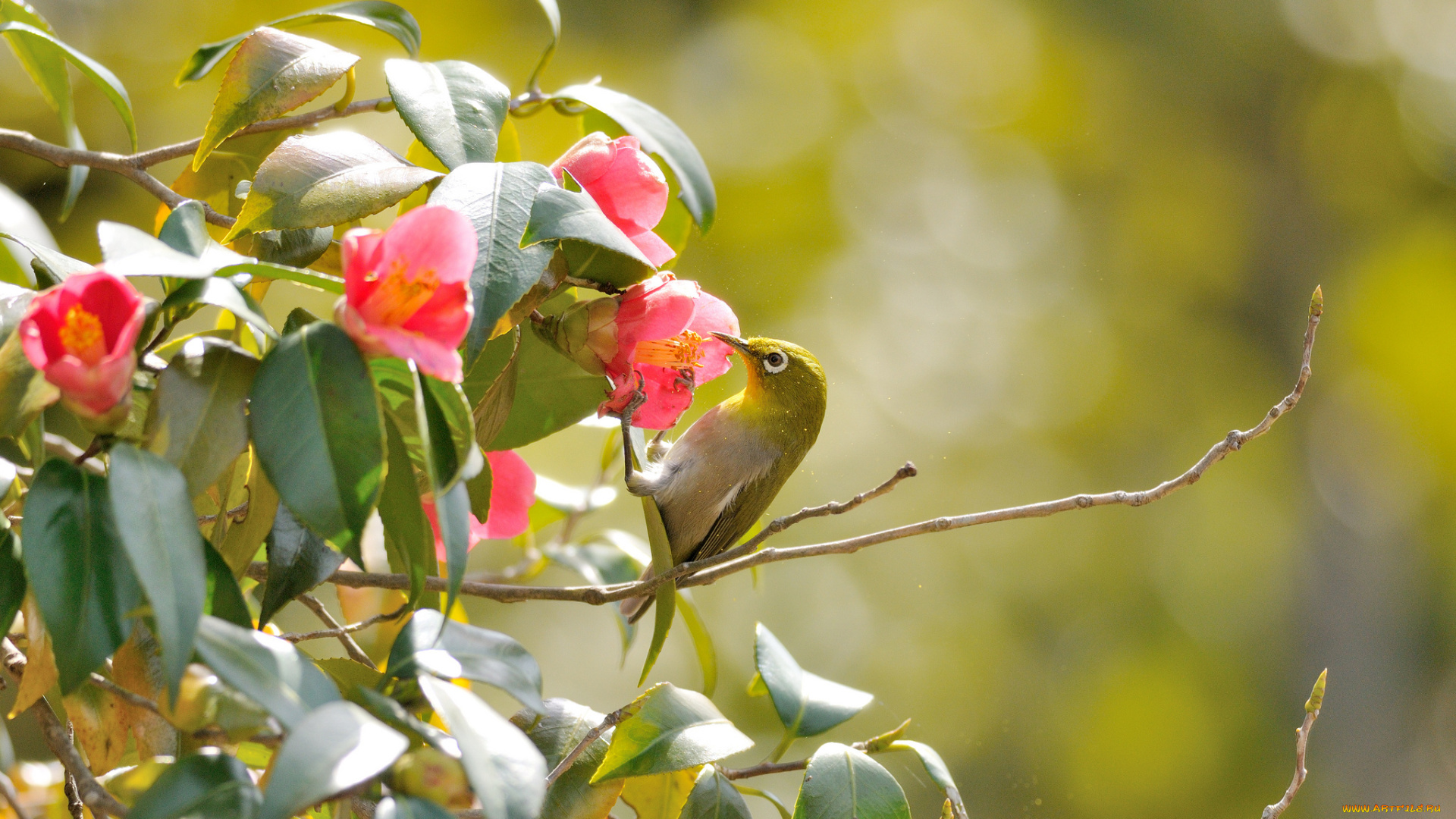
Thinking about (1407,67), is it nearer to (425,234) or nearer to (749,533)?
(749,533)

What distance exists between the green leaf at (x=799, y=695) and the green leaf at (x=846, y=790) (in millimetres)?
77

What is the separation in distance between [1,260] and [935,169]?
3.17 m

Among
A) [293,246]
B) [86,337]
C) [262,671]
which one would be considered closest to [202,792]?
[262,671]

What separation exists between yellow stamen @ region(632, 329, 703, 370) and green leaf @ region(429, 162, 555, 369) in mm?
134

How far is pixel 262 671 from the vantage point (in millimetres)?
257

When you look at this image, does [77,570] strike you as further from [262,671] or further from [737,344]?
[737,344]

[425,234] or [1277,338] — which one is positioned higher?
[425,234]

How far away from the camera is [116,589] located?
271mm

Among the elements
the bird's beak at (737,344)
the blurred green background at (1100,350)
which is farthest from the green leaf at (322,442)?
the blurred green background at (1100,350)

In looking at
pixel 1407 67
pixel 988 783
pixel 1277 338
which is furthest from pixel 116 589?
pixel 1407 67

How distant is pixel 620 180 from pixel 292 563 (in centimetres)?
22

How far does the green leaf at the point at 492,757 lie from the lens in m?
0.25

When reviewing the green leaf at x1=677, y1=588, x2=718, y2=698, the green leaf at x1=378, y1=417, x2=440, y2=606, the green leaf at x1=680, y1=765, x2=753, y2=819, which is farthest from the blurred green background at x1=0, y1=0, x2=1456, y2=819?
the green leaf at x1=378, y1=417, x2=440, y2=606

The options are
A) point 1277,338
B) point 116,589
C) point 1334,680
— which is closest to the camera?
point 116,589
